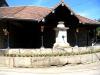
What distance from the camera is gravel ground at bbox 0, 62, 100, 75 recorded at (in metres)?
17.9

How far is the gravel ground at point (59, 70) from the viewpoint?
17900mm

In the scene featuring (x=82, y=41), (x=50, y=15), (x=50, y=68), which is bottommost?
(x=50, y=68)

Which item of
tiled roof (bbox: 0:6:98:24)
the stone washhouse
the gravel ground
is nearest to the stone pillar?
the stone washhouse

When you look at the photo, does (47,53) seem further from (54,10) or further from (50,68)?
(54,10)

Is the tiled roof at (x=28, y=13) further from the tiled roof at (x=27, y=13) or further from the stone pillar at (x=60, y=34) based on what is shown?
the stone pillar at (x=60, y=34)

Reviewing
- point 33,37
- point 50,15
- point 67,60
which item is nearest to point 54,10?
point 50,15

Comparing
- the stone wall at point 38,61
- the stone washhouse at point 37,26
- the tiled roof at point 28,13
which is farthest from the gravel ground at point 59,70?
the tiled roof at point 28,13

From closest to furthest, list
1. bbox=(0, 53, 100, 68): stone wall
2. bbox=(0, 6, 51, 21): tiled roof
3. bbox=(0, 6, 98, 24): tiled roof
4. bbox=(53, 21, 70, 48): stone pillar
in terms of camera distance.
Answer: bbox=(0, 53, 100, 68): stone wall
bbox=(0, 6, 98, 24): tiled roof
bbox=(0, 6, 51, 21): tiled roof
bbox=(53, 21, 70, 48): stone pillar

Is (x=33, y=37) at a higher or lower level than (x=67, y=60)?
higher

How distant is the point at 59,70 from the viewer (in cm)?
1938

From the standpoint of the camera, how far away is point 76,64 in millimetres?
21203

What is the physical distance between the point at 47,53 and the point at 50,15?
603cm

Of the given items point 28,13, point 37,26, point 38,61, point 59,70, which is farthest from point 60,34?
point 59,70

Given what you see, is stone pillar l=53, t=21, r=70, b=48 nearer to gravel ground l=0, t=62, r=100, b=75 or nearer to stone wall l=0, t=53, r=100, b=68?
stone wall l=0, t=53, r=100, b=68
